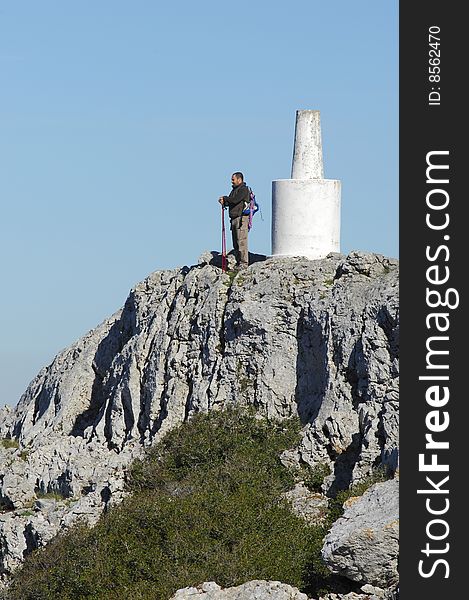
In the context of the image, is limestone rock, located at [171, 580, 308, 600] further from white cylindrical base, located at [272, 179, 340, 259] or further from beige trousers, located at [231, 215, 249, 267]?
beige trousers, located at [231, 215, 249, 267]

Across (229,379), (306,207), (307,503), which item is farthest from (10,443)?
(307,503)

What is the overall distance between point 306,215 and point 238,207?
1.53 m

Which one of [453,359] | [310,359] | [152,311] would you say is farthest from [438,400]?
[152,311]

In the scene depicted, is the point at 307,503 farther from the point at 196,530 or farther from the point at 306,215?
the point at 306,215

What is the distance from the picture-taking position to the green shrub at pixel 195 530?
25.6 meters

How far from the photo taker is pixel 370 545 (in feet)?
75.7

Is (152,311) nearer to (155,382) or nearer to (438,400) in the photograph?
(155,382)

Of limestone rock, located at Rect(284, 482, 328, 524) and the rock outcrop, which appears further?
limestone rock, located at Rect(284, 482, 328, 524)

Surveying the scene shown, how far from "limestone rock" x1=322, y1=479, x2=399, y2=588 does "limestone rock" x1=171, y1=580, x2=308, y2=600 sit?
899 millimetres

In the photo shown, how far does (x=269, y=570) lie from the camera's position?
2516 centimetres

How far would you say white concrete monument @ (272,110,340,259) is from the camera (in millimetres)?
33156

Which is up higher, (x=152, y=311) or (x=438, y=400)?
(x=152, y=311)

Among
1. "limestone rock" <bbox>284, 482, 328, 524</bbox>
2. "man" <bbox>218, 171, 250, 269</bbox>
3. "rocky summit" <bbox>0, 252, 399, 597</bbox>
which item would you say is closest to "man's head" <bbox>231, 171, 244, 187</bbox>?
"man" <bbox>218, 171, 250, 269</bbox>

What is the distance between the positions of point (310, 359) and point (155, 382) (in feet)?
13.1
